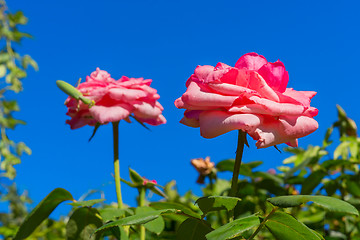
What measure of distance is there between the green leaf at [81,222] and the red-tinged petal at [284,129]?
1.71 ft

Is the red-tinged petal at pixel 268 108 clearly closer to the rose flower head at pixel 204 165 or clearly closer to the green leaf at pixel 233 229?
the green leaf at pixel 233 229

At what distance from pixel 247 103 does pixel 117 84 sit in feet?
2.01

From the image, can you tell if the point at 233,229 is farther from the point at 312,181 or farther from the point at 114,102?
the point at 312,181

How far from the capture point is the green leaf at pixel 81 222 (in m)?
1.10

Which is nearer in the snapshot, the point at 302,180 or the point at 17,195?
the point at 302,180

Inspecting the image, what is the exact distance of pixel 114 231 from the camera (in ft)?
3.01

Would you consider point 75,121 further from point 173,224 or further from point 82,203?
point 173,224

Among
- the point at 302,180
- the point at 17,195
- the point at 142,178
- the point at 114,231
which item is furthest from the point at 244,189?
the point at 17,195

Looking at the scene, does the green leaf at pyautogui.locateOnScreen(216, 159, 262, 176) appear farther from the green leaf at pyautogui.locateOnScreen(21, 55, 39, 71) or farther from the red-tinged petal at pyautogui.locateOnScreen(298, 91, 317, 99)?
the green leaf at pyautogui.locateOnScreen(21, 55, 39, 71)

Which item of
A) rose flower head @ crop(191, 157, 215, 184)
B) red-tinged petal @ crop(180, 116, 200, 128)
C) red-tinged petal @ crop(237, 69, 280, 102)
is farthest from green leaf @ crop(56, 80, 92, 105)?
rose flower head @ crop(191, 157, 215, 184)

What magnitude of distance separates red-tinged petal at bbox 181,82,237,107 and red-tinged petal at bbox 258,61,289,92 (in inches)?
3.4

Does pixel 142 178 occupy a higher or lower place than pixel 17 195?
lower

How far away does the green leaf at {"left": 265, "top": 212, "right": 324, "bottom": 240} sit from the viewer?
2.06 ft

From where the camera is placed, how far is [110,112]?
1217 millimetres
